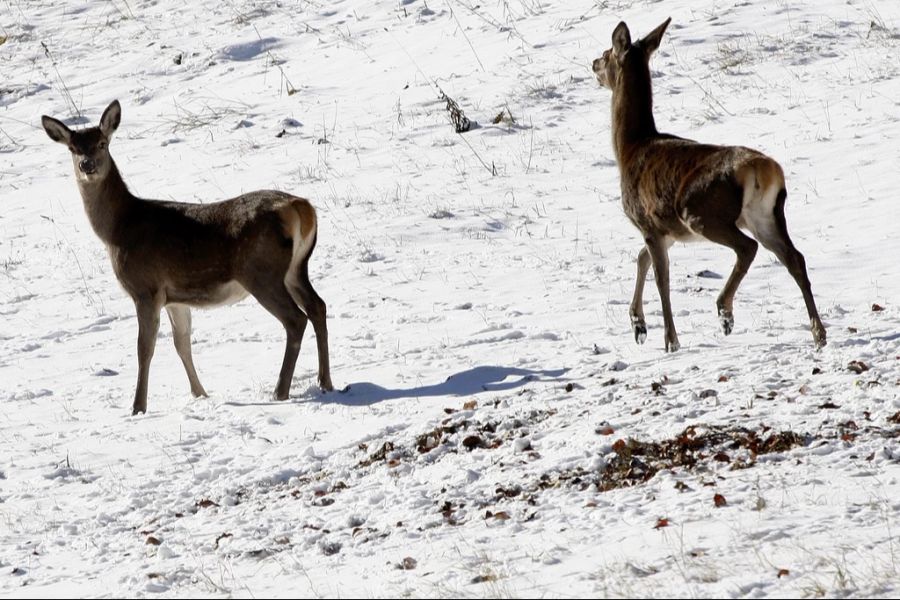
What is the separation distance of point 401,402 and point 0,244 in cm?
787

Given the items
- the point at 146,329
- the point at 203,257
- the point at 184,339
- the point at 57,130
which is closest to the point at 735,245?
the point at 203,257

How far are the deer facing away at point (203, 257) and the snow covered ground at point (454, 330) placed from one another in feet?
1.61

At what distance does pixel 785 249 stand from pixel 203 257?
431 cm

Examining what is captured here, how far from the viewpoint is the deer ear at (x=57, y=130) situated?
433 inches

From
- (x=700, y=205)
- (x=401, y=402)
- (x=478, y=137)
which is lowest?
(x=478, y=137)

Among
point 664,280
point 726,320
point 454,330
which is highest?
point 664,280

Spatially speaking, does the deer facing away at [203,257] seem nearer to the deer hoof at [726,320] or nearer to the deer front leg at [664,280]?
the deer front leg at [664,280]

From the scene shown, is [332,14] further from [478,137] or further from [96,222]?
[96,222]

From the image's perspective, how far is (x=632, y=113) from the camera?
10633mm

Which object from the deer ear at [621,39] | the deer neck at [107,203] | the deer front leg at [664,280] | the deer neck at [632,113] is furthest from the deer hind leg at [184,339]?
the deer ear at [621,39]

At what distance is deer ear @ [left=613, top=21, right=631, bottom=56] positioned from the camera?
10.7 metres

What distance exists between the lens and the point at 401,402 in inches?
357

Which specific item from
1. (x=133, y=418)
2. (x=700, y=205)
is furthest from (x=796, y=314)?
(x=133, y=418)

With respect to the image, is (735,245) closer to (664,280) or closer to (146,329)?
(664,280)
